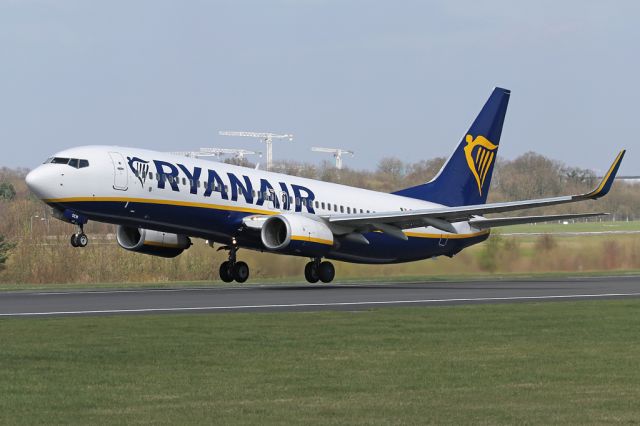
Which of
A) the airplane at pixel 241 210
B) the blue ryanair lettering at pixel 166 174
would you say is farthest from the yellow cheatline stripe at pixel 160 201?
the blue ryanair lettering at pixel 166 174

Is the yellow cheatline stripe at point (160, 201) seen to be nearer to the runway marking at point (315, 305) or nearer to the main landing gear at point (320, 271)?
the main landing gear at point (320, 271)

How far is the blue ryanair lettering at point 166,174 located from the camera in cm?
3634

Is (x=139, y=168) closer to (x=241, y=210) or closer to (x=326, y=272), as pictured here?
(x=241, y=210)

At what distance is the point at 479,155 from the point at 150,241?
15.0 meters

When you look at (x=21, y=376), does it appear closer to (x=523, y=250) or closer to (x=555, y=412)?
(x=555, y=412)

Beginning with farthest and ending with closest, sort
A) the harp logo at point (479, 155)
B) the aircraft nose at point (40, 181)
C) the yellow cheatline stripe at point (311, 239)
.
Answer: the harp logo at point (479, 155) < the yellow cheatline stripe at point (311, 239) < the aircraft nose at point (40, 181)

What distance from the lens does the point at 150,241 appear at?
40281 millimetres

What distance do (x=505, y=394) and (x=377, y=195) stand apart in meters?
31.4

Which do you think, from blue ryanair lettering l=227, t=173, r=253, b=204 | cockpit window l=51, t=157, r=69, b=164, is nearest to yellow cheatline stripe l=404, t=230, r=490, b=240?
blue ryanair lettering l=227, t=173, r=253, b=204

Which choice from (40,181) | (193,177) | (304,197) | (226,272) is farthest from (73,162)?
(304,197)

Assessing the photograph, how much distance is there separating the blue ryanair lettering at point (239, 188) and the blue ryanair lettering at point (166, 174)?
2.15m

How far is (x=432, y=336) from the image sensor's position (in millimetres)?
19828

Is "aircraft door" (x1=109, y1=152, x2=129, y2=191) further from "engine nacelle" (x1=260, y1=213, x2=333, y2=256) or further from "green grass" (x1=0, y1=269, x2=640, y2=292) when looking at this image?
"green grass" (x1=0, y1=269, x2=640, y2=292)

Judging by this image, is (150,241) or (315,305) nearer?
(315,305)
